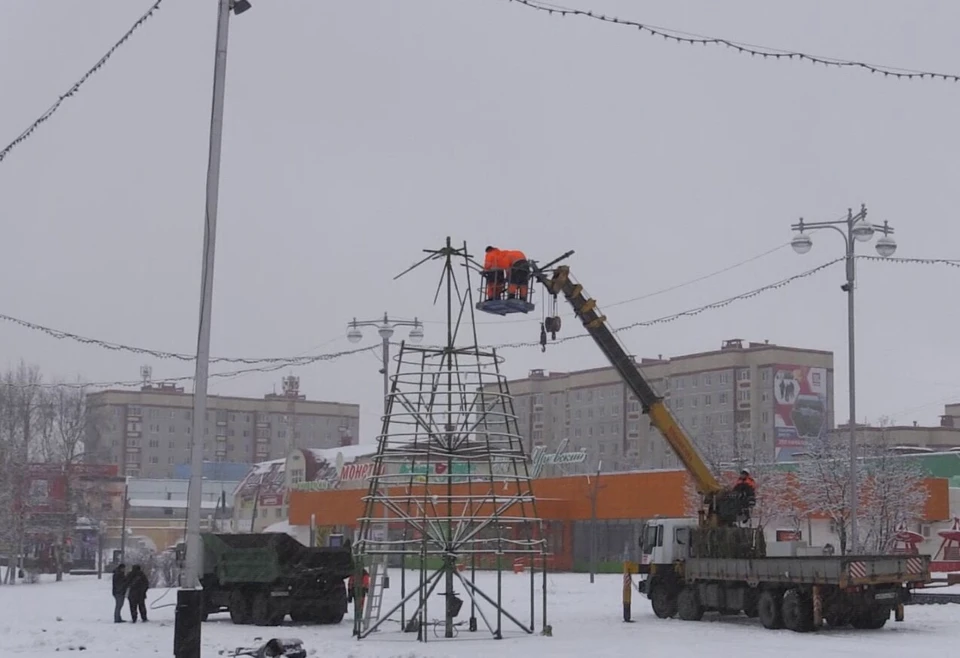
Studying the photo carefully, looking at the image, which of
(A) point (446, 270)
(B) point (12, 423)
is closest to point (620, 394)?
(B) point (12, 423)

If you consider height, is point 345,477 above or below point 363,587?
above

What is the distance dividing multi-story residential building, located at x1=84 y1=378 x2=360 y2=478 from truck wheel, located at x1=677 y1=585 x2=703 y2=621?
426 feet

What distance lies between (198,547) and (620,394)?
122 m

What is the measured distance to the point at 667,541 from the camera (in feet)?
114

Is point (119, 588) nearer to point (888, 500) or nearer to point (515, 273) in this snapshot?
point (515, 273)

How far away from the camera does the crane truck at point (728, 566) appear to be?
28.4 meters

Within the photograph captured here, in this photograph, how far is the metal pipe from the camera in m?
17.9

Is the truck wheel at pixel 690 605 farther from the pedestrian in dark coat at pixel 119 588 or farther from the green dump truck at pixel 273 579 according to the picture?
the pedestrian in dark coat at pixel 119 588

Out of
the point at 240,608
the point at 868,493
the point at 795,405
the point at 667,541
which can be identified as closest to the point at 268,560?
the point at 240,608

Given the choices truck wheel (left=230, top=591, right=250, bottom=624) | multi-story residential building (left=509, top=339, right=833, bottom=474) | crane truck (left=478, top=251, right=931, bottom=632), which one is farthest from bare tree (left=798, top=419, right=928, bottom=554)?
multi-story residential building (left=509, top=339, right=833, bottom=474)

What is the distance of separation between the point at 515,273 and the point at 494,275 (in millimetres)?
424

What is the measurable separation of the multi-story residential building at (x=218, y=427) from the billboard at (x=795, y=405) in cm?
5713

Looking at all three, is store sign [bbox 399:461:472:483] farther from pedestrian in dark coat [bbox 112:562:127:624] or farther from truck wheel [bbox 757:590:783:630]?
truck wheel [bbox 757:590:783:630]

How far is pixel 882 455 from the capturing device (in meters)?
62.8
